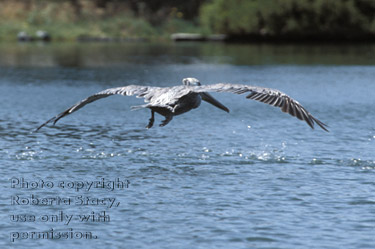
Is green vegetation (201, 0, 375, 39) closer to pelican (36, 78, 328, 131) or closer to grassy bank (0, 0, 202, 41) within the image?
grassy bank (0, 0, 202, 41)

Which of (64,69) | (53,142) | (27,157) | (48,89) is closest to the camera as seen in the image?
(27,157)

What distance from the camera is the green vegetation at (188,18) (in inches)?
4099

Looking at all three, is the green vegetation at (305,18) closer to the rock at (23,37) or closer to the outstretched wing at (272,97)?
the rock at (23,37)

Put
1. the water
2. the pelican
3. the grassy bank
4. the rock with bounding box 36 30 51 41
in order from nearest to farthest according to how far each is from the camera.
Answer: the water < the pelican < the rock with bounding box 36 30 51 41 < the grassy bank

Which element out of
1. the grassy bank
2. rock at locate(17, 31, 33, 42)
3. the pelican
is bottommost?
rock at locate(17, 31, 33, 42)

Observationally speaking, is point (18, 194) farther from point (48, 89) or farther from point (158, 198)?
point (48, 89)

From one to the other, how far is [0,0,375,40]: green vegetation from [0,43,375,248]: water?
66.9 m

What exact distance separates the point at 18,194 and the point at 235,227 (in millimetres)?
5496

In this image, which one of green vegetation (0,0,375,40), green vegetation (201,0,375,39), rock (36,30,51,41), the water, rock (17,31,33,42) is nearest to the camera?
the water

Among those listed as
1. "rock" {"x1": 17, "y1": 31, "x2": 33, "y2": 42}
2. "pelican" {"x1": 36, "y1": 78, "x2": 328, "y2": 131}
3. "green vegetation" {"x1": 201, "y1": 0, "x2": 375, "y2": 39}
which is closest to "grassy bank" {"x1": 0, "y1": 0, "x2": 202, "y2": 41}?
"rock" {"x1": 17, "y1": 31, "x2": 33, "y2": 42}

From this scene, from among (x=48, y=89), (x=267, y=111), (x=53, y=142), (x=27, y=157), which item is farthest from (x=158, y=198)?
(x=48, y=89)

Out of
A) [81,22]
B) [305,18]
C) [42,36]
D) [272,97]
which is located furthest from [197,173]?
[81,22]

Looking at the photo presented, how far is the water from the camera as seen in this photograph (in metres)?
14.1

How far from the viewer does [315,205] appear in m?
16.0
